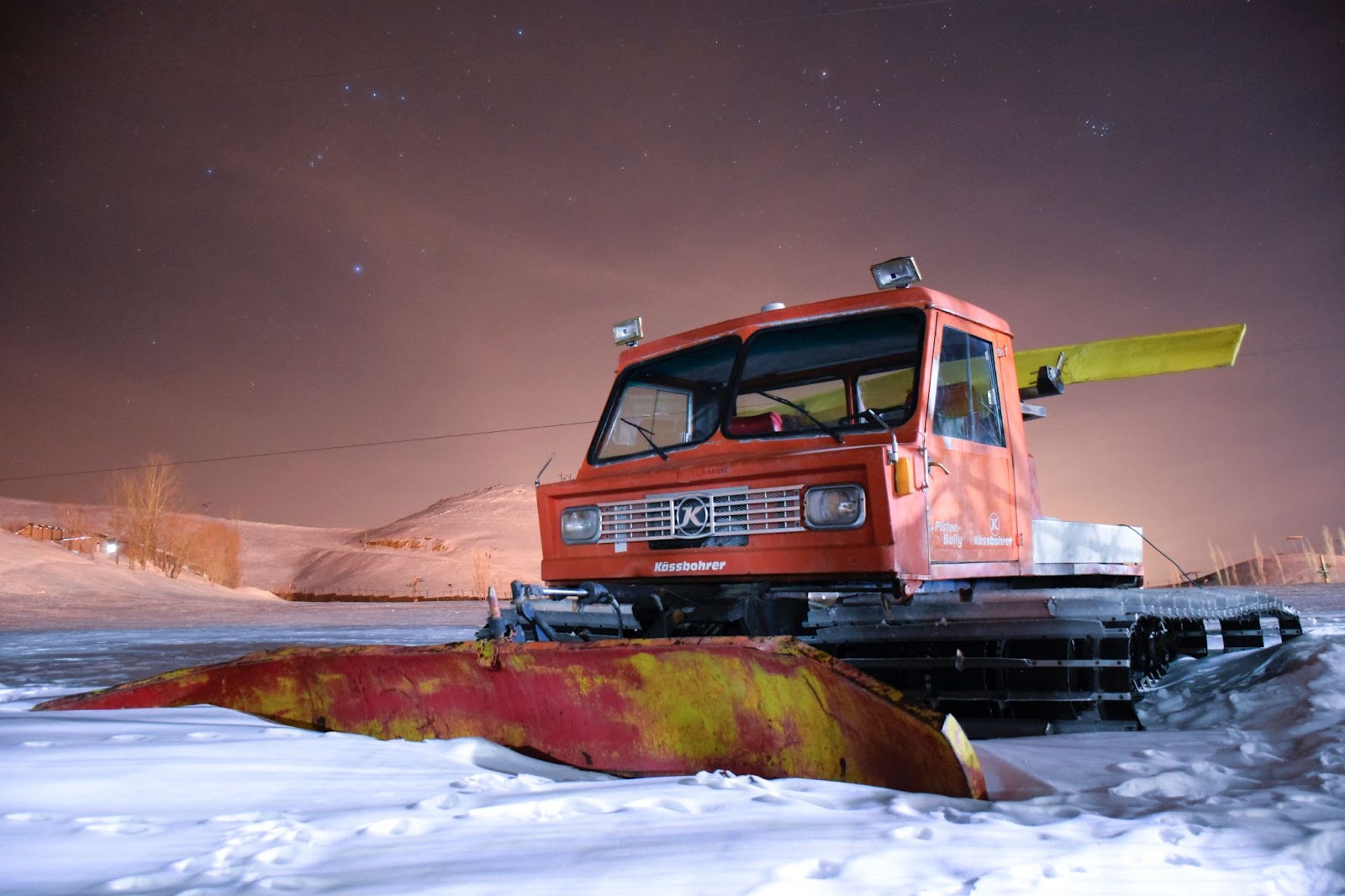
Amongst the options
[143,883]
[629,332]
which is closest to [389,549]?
[629,332]

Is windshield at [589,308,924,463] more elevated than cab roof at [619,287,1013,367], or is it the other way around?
cab roof at [619,287,1013,367]

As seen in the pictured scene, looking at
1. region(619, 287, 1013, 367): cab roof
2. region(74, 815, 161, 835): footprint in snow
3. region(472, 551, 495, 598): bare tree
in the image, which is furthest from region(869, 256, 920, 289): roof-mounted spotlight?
region(472, 551, 495, 598): bare tree

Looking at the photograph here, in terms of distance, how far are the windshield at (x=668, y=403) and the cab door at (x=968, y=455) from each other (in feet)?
4.39

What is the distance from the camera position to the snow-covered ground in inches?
93.9

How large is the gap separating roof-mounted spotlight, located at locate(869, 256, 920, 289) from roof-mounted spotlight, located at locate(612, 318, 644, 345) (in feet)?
6.11

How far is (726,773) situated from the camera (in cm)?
357

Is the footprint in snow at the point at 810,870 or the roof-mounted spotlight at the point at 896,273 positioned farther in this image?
the roof-mounted spotlight at the point at 896,273

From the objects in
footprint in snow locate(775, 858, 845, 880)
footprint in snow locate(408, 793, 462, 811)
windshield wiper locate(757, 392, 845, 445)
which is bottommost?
footprint in snow locate(775, 858, 845, 880)

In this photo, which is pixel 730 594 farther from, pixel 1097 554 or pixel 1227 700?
pixel 1227 700

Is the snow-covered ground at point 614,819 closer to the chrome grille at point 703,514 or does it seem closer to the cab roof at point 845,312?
the chrome grille at point 703,514

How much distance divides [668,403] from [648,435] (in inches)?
10.4

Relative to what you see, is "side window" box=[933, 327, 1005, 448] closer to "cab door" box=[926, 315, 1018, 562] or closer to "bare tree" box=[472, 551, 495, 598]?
"cab door" box=[926, 315, 1018, 562]

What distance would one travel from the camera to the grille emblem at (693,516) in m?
5.14

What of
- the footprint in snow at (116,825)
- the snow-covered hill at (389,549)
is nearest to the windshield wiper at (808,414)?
the footprint in snow at (116,825)
